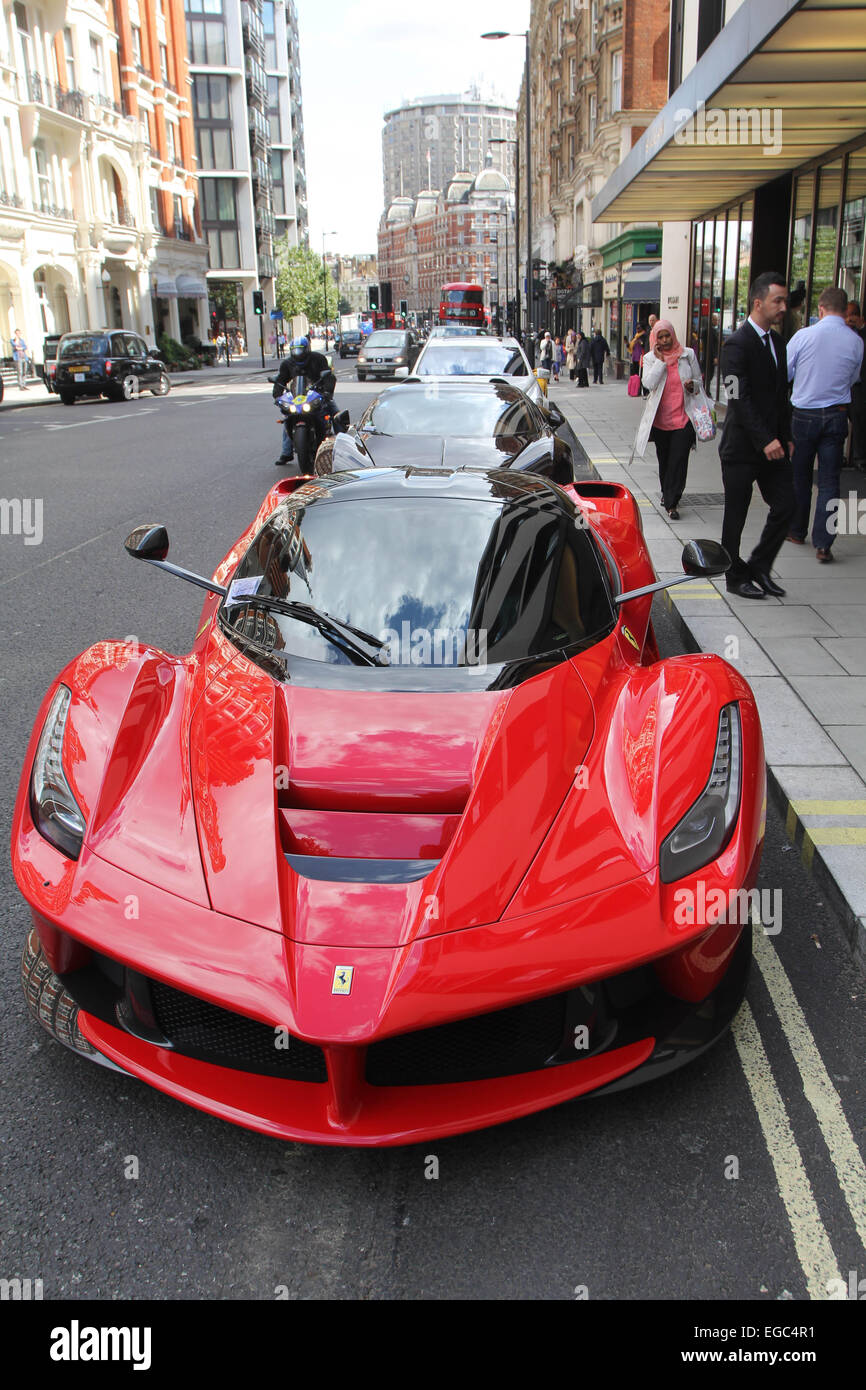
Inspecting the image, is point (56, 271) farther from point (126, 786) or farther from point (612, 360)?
point (126, 786)

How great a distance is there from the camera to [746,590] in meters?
6.90

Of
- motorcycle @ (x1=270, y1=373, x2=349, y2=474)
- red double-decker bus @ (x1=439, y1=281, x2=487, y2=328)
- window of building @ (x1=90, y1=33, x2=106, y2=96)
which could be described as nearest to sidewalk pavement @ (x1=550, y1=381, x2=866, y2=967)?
motorcycle @ (x1=270, y1=373, x2=349, y2=474)

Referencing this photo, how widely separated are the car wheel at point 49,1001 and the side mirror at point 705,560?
7.95ft

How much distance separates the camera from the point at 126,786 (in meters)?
2.76

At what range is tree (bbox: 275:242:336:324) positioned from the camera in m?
81.9

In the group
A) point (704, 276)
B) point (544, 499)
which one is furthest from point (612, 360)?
point (544, 499)

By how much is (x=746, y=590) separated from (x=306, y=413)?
7280 millimetres

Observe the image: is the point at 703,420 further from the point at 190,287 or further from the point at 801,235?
the point at 190,287

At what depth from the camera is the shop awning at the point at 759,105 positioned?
738 centimetres

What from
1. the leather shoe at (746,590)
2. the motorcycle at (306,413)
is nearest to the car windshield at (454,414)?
the leather shoe at (746,590)

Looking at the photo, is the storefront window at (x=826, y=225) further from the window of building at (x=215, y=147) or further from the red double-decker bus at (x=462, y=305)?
the window of building at (x=215, y=147)

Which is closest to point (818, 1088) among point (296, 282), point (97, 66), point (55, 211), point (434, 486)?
point (434, 486)

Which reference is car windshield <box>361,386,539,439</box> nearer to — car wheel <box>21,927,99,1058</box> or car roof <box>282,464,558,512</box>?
car roof <box>282,464,558,512</box>
